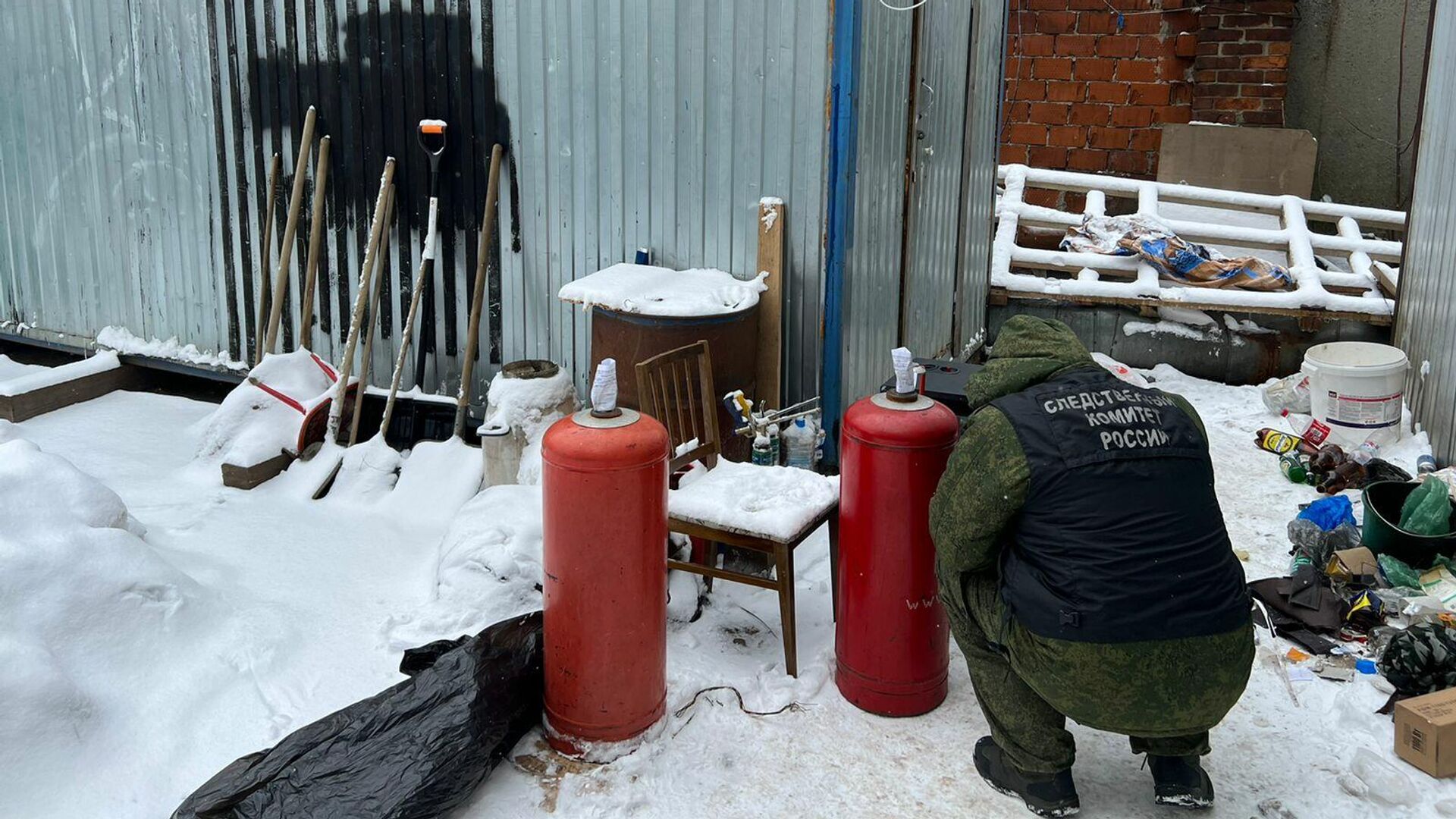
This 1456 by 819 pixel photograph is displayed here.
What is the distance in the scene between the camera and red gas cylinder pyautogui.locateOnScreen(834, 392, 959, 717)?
397 cm

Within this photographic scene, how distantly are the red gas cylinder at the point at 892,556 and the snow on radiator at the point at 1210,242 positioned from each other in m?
5.64

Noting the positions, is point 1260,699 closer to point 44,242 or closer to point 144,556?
point 144,556

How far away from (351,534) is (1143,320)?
249 inches

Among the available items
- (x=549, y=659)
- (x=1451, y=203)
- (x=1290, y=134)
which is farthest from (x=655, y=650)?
(x=1290, y=134)

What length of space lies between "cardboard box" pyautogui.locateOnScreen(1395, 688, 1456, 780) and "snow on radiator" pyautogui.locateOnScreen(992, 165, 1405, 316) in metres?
5.42

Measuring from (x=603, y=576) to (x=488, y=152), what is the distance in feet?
11.4

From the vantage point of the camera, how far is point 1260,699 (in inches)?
168

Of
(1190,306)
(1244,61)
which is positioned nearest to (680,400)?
(1190,306)

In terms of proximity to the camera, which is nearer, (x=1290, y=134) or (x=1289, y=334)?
(x=1289, y=334)

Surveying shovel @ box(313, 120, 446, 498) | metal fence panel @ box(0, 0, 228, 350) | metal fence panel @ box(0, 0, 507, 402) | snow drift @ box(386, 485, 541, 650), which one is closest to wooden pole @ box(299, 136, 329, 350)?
metal fence panel @ box(0, 0, 507, 402)

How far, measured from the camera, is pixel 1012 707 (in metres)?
3.60

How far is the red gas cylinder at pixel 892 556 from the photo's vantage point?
397 cm

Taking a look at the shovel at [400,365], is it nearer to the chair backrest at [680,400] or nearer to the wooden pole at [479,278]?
the wooden pole at [479,278]

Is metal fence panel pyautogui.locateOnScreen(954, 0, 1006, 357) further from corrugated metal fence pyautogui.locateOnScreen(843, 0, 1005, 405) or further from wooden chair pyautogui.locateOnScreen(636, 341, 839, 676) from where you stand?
wooden chair pyautogui.locateOnScreen(636, 341, 839, 676)
